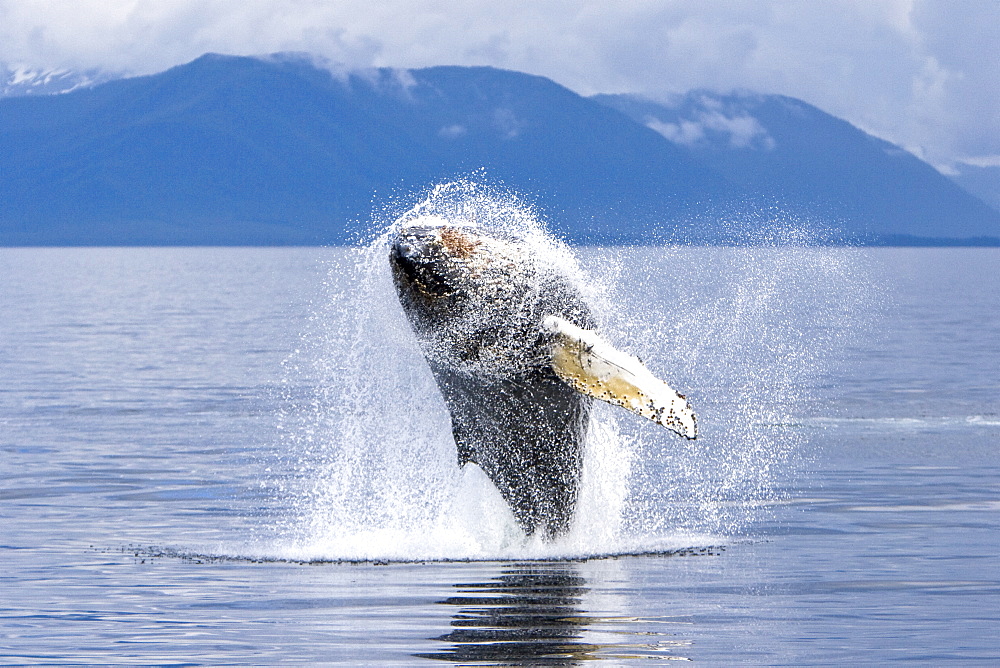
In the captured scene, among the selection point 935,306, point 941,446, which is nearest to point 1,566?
point 941,446

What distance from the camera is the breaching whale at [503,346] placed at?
14219mm

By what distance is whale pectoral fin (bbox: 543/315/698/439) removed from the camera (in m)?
13.2

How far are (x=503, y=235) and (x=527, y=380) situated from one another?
1.38m

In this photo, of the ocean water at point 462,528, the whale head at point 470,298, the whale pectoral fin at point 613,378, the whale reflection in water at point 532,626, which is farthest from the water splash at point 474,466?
the whale reflection in water at point 532,626

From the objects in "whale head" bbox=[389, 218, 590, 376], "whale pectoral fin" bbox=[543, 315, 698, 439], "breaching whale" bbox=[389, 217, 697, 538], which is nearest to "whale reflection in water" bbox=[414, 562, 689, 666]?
"breaching whale" bbox=[389, 217, 697, 538]

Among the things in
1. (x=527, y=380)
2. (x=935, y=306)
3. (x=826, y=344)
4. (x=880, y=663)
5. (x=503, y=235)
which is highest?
(x=935, y=306)

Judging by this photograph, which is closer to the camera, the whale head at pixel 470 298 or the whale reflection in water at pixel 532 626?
the whale reflection in water at pixel 532 626

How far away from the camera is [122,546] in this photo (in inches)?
622

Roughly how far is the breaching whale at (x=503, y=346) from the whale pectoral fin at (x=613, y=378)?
0.8 inches

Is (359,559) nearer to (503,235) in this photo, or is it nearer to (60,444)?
(503,235)

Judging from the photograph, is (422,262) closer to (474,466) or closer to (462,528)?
(474,466)

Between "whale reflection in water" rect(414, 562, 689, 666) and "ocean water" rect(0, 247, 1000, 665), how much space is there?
4 centimetres

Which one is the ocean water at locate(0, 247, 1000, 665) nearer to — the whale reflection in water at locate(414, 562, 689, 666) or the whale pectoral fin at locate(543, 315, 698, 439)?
the whale reflection in water at locate(414, 562, 689, 666)

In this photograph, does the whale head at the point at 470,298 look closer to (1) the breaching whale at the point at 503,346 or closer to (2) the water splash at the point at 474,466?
(1) the breaching whale at the point at 503,346
